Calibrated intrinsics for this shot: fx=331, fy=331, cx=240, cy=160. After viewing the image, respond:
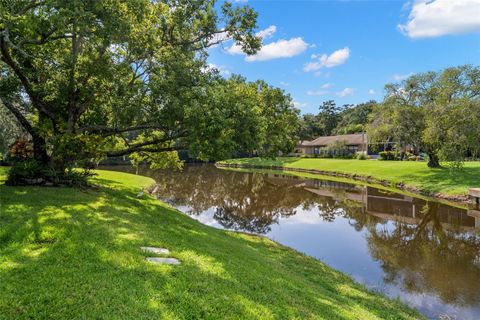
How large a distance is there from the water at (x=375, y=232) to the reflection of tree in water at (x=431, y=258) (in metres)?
A: 0.03

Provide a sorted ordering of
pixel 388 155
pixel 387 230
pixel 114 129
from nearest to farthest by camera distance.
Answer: pixel 114 129 < pixel 387 230 < pixel 388 155

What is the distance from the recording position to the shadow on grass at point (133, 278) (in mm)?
4246

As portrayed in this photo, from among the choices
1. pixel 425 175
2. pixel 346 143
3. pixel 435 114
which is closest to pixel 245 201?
pixel 425 175

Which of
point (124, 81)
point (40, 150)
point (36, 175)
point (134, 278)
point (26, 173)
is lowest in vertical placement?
point (134, 278)

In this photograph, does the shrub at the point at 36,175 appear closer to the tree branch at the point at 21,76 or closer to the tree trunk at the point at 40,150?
the tree trunk at the point at 40,150

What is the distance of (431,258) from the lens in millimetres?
11359

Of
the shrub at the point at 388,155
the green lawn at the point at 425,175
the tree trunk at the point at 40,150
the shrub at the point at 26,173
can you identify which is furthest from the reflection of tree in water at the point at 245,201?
the shrub at the point at 388,155

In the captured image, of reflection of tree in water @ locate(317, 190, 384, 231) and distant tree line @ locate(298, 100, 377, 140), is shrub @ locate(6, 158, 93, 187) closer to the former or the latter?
reflection of tree in water @ locate(317, 190, 384, 231)

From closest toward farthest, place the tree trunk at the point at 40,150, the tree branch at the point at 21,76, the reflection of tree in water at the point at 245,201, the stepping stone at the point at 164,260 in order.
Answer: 1. the stepping stone at the point at 164,260
2. the tree branch at the point at 21,76
3. the tree trunk at the point at 40,150
4. the reflection of tree in water at the point at 245,201

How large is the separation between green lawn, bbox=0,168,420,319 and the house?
5513 centimetres

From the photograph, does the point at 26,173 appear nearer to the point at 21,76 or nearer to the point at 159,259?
the point at 21,76

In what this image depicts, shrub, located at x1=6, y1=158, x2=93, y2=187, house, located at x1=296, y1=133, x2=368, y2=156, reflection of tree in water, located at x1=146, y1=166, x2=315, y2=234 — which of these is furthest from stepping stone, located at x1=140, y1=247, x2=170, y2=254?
house, located at x1=296, y1=133, x2=368, y2=156

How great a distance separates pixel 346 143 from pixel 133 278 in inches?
2413

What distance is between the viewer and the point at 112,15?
10562 mm
